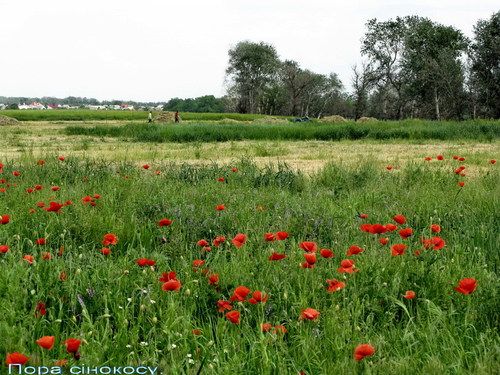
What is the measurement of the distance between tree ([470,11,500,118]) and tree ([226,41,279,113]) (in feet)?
121

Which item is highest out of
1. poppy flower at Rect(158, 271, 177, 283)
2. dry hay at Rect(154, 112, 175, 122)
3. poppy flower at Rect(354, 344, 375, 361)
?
poppy flower at Rect(354, 344, 375, 361)

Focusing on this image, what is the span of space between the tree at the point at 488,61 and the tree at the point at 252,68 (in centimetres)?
3686

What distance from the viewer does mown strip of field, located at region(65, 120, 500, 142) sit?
857 inches

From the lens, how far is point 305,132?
2381 cm

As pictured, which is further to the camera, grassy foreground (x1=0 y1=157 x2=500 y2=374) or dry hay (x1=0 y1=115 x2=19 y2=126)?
dry hay (x1=0 y1=115 x2=19 y2=126)

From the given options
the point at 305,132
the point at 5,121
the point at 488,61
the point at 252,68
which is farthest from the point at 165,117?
the point at 252,68

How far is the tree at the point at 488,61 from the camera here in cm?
4306

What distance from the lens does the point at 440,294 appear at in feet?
9.86

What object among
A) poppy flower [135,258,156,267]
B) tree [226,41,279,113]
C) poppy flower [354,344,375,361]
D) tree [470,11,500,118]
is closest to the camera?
poppy flower [354,344,375,361]

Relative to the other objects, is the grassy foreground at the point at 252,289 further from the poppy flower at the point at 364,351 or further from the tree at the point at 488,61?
the tree at the point at 488,61

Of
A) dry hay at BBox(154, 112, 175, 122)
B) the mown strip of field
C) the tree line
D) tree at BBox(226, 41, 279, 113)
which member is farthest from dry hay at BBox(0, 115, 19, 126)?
tree at BBox(226, 41, 279, 113)

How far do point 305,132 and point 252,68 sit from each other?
193ft

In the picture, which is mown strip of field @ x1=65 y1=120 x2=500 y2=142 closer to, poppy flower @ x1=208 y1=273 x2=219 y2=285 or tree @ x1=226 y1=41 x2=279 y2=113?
poppy flower @ x1=208 y1=273 x2=219 y2=285

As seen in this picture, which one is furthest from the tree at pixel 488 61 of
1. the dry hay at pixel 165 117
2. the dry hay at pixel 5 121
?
the dry hay at pixel 5 121
